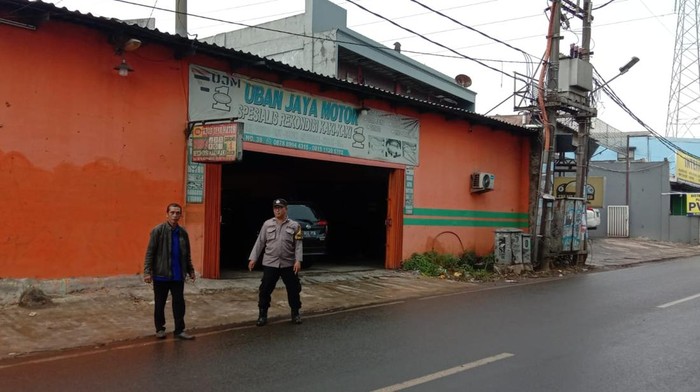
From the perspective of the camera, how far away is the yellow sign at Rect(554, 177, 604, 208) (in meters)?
19.5

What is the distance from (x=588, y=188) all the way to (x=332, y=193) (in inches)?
354

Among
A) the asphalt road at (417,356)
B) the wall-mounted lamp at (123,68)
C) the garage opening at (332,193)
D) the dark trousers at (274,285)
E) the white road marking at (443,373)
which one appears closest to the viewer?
the white road marking at (443,373)

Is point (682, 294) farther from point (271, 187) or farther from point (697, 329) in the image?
point (271, 187)

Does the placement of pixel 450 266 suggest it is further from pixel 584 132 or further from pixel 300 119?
pixel 584 132

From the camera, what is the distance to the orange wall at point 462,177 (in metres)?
16.3

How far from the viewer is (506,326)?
820cm

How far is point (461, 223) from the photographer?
17578 millimetres

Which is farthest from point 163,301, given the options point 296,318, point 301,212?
point 301,212

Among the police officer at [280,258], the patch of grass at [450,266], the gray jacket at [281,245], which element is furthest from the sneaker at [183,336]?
the patch of grass at [450,266]

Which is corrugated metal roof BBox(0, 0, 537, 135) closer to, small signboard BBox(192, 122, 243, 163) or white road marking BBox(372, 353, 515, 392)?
small signboard BBox(192, 122, 243, 163)

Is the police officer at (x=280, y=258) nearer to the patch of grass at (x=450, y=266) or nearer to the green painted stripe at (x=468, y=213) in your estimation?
the patch of grass at (x=450, y=266)

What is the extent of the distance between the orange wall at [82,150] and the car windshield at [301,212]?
3433 millimetres

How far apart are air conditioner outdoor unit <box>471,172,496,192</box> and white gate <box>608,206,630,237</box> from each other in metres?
17.6

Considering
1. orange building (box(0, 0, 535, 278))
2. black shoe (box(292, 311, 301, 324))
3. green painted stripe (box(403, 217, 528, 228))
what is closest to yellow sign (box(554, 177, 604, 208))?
green painted stripe (box(403, 217, 528, 228))
